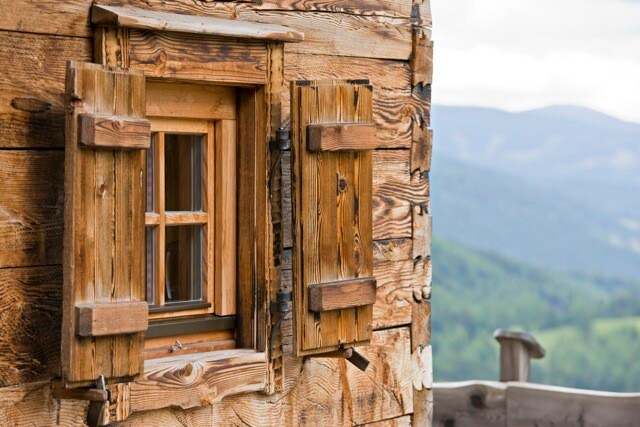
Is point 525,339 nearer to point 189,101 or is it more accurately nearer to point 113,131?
point 189,101

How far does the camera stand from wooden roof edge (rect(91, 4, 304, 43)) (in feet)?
10.2

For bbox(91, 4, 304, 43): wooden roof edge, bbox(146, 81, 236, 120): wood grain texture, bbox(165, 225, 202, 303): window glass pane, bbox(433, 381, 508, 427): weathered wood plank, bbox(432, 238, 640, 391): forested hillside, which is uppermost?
bbox(91, 4, 304, 43): wooden roof edge

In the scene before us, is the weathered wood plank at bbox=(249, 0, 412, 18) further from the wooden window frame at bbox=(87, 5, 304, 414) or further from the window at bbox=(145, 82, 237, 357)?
the window at bbox=(145, 82, 237, 357)

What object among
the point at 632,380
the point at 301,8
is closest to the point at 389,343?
the point at 301,8

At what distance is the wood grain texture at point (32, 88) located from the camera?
3.00 meters

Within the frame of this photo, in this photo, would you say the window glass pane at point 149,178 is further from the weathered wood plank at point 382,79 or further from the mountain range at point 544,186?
the mountain range at point 544,186

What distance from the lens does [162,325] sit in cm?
342

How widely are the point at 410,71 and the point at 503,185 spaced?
45.9 m

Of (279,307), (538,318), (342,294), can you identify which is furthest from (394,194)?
(538,318)

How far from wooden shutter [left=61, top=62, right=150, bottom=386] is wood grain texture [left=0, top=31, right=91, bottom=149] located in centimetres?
16

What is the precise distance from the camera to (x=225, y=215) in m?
3.57

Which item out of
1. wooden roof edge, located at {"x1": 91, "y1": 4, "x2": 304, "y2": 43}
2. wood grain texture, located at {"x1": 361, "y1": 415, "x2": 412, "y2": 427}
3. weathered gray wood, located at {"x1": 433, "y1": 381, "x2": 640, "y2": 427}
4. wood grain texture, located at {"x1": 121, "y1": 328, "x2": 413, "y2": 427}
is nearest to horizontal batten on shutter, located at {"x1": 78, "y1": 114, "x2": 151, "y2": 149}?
wooden roof edge, located at {"x1": 91, "y1": 4, "x2": 304, "y2": 43}

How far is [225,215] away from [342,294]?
494 millimetres

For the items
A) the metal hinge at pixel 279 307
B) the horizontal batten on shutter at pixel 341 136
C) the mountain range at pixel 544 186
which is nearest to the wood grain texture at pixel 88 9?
the horizontal batten on shutter at pixel 341 136
